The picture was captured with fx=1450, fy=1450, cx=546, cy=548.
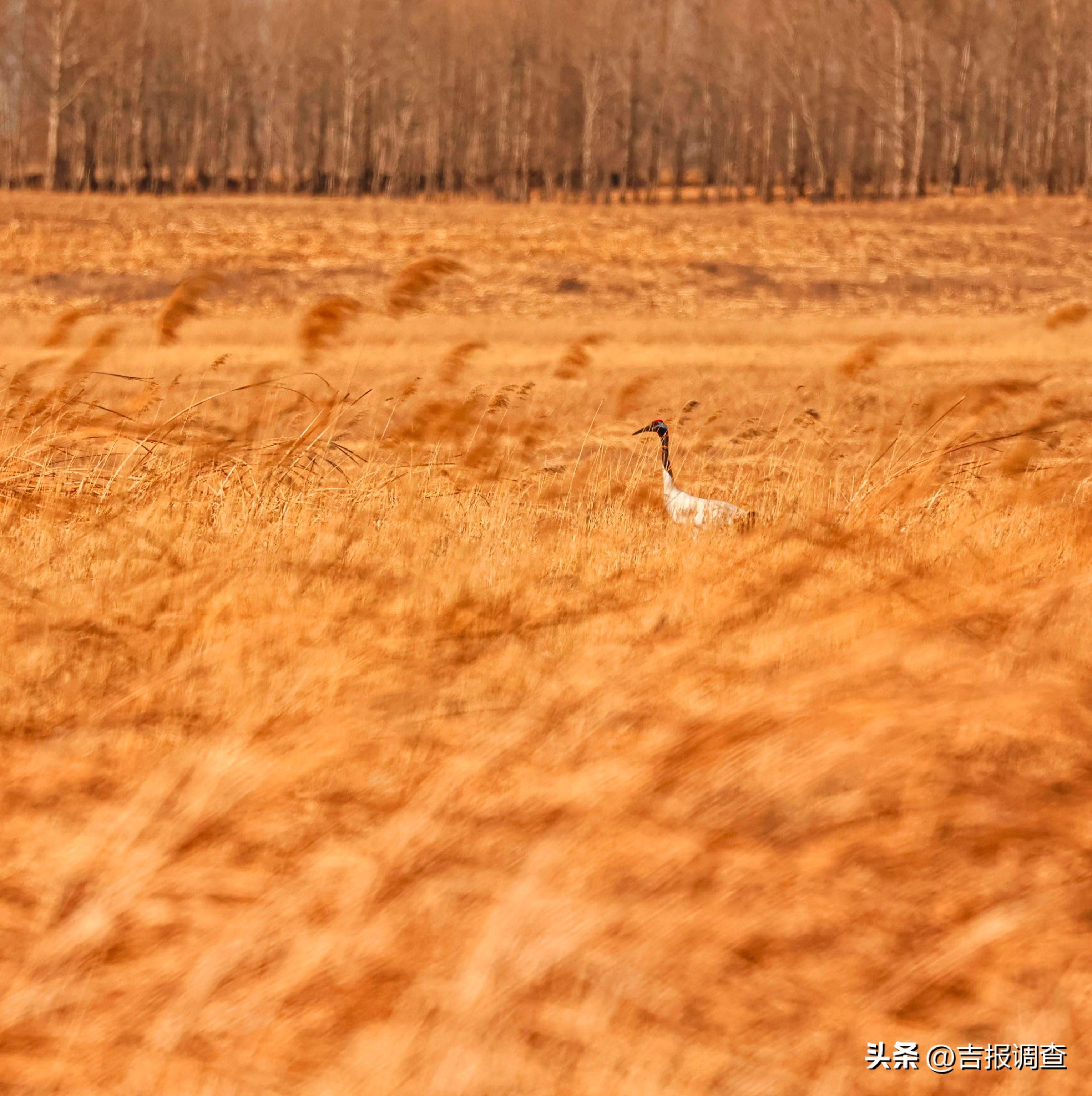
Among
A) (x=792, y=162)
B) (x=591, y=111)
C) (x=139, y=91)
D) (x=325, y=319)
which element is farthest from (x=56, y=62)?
(x=325, y=319)

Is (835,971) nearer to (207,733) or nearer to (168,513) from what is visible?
(207,733)

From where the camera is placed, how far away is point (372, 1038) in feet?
6.05

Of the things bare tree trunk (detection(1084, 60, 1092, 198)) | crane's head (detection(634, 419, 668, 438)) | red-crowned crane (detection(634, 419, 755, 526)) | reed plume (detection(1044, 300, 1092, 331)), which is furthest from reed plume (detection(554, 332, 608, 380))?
bare tree trunk (detection(1084, 60, 1092, 198))

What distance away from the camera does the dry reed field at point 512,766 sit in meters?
1.87

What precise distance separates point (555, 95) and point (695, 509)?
6946cm

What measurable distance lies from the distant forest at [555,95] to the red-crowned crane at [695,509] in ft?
179

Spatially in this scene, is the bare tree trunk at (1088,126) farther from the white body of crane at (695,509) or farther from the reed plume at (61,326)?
the reed plume at (61,326)

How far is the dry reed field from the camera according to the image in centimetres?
187

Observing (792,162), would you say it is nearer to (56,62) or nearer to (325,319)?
(56,62)

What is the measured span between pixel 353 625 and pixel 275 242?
30662mm

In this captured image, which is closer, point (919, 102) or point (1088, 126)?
point (919, 102)

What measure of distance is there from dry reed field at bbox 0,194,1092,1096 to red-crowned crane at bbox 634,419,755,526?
0.67ft

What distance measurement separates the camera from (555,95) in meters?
71.2
